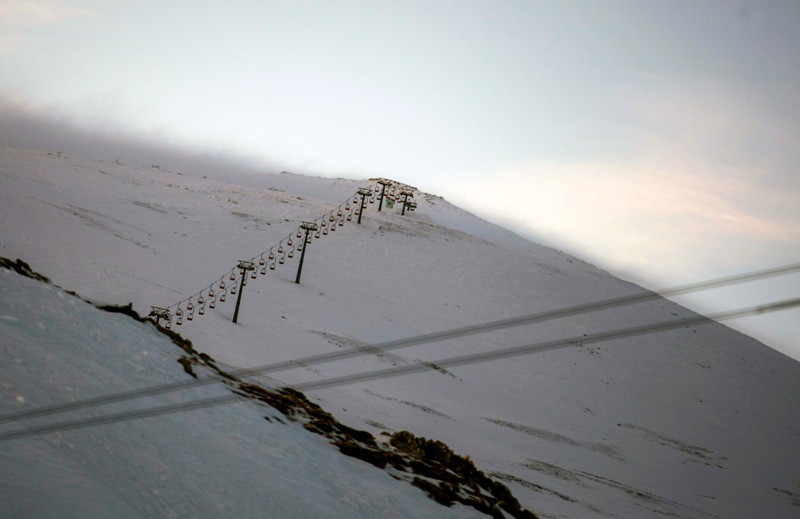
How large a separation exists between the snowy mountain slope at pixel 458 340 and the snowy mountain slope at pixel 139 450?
5.10 m

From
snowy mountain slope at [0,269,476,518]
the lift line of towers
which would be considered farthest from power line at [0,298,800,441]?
the lift line of towers

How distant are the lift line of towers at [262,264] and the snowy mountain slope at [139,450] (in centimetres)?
665

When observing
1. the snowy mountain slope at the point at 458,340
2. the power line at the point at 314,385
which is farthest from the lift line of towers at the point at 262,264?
the power line at the point at 314,385

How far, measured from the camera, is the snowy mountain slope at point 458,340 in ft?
81.2

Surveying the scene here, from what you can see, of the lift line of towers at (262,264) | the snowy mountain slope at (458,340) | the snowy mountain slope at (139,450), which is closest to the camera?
the snowy mountain slope at (139,450)

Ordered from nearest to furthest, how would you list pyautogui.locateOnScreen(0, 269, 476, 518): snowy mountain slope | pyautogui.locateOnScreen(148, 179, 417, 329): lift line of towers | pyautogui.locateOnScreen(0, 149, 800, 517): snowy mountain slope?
pyautogui.locateOnScreen(0, 269, 476, 518): snowy mountain slope < pyautogui.locateOnScreen(0, 149, 800, 517): snowy mountain slope < pyautogui.locateOnScreen(148, 179, 417, 329): lift line of towers

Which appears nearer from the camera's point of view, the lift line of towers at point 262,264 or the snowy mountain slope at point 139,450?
the snowy mountain slope at point 139,450

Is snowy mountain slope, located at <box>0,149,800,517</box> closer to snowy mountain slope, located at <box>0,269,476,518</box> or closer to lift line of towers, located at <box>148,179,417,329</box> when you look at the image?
lift line of towers, located at <box>148,179,417,329</box>

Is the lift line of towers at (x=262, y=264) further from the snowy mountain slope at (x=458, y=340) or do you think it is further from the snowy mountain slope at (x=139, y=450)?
the snowy mountain slope at (x=139, y=450)

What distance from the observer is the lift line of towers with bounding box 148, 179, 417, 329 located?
27328 mm

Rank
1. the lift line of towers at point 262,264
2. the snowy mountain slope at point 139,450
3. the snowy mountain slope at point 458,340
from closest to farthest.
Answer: the snowy mountain slope at point 139,450 < the snowy mountain slope at point 458,340 < the lift line of towers at point 262,264

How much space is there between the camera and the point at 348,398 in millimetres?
24328

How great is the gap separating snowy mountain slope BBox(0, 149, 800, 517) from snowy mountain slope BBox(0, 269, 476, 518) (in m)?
5.10

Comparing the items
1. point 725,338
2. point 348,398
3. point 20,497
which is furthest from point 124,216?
point 725,338
